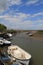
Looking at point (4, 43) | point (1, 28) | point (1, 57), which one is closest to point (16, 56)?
point (1, 57)

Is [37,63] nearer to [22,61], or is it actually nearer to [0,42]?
[22,61]

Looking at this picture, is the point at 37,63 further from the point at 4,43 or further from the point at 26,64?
the point at 4,43

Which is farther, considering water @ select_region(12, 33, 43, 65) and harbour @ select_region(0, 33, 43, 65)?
water @ select_region(12, 33, 43, 65)

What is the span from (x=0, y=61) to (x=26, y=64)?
4.52m

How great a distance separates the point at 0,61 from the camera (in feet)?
94.5

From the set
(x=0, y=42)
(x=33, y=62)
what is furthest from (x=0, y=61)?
(x=0, y=42)

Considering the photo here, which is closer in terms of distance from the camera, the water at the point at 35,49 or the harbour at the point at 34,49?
the harbour at the point at 34,49

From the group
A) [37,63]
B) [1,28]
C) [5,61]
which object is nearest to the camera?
[5,61]

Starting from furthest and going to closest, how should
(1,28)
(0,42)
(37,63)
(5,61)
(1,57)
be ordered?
(1,28), (0,42), (37,63), (1,57), (5,61)

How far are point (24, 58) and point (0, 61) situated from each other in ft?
14.7

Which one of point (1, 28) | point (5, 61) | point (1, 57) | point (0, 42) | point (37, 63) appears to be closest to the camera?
point (5, 61)

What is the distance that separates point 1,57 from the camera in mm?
30094

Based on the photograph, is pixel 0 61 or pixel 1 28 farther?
pixel 1 28

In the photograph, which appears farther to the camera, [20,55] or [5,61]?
[20,55]
